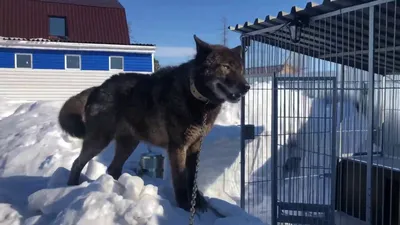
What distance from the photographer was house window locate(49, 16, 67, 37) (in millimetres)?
Answer: 22406

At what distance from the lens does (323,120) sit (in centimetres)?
631

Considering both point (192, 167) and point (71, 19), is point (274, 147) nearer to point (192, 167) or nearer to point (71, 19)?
point (192, 167)

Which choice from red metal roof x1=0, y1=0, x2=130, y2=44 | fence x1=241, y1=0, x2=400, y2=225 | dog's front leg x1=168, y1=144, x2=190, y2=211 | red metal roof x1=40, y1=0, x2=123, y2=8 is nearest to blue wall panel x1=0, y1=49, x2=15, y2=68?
red metal roof x1=0, y1=0, x2=130, y2=44

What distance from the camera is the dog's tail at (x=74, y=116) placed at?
203 inches

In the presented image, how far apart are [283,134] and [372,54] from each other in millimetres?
1953

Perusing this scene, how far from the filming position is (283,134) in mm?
6398

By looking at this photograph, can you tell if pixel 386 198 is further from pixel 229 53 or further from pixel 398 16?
pixel 229 53

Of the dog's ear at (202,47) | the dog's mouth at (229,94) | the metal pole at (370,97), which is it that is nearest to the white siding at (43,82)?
the dog's ear at (202,47)

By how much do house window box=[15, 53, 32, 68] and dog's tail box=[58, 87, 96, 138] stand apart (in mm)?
16951

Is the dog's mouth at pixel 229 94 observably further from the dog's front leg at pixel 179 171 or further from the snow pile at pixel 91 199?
the snow pile at pixel 91 199

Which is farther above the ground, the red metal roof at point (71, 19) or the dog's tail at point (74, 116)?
the red metal roof at point (71, 19)

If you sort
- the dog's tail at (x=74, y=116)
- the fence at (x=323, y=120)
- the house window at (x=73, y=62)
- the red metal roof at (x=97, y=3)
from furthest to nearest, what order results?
the red metal roof at (x=97, y=3), the house window at (x=73, y=62), the fence at (x=323, y=120), the dog's tail at (x=74, y=116)

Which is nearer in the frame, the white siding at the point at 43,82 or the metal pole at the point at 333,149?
the metal pole at the point at 333,149

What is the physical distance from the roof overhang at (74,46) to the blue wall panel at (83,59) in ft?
0.70
